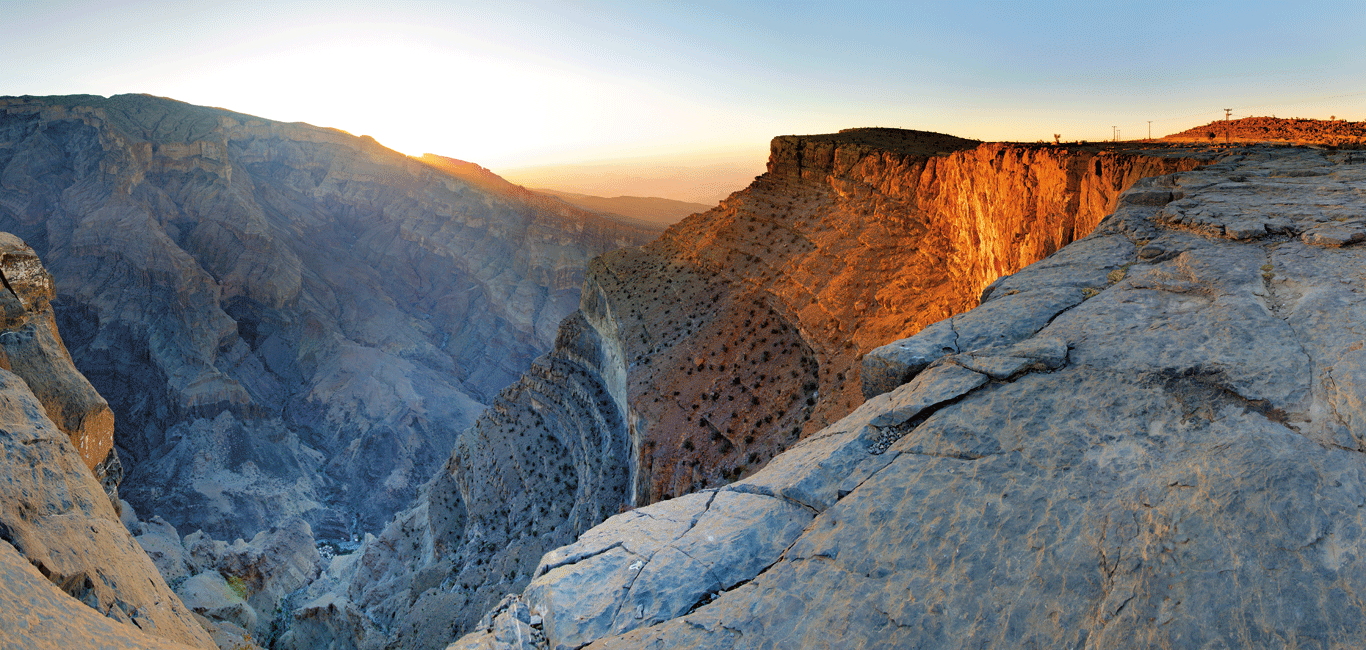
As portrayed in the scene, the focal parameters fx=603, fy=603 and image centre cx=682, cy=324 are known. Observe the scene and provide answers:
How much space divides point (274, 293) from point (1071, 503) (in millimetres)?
123091

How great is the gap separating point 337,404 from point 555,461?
230ft

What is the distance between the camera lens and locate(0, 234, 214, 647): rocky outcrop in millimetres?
8281

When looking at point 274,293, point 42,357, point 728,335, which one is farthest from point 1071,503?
point 274,293

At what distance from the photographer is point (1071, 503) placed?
18.7 ft

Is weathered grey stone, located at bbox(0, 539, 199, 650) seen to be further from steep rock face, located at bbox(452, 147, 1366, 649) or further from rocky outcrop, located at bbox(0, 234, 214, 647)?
steep rock face, located at bbox(452, 147, 1366, 649)

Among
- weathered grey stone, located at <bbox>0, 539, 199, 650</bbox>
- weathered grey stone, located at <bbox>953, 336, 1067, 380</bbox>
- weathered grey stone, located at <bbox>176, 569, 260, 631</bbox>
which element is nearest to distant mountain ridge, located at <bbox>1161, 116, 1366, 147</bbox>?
weathered grey stone, located at <bbox>953, 336, 1067, 380</bbox>

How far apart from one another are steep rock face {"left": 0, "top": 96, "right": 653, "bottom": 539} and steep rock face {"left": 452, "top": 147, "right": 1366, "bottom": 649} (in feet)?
242

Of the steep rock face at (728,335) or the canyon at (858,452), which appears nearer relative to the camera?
the canyon at (858,452)

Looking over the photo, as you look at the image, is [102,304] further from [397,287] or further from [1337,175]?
[1337,175]

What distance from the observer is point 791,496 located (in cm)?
721

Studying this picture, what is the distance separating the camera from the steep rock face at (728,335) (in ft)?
70.5

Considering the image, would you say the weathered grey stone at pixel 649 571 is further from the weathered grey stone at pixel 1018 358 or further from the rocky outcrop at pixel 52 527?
the rocky outcrop at pixel 52 527

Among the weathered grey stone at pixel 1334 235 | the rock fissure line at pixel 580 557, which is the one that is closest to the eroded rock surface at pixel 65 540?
the rock fissure line at pixel 580 557

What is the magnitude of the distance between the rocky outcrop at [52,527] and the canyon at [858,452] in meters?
0.09
